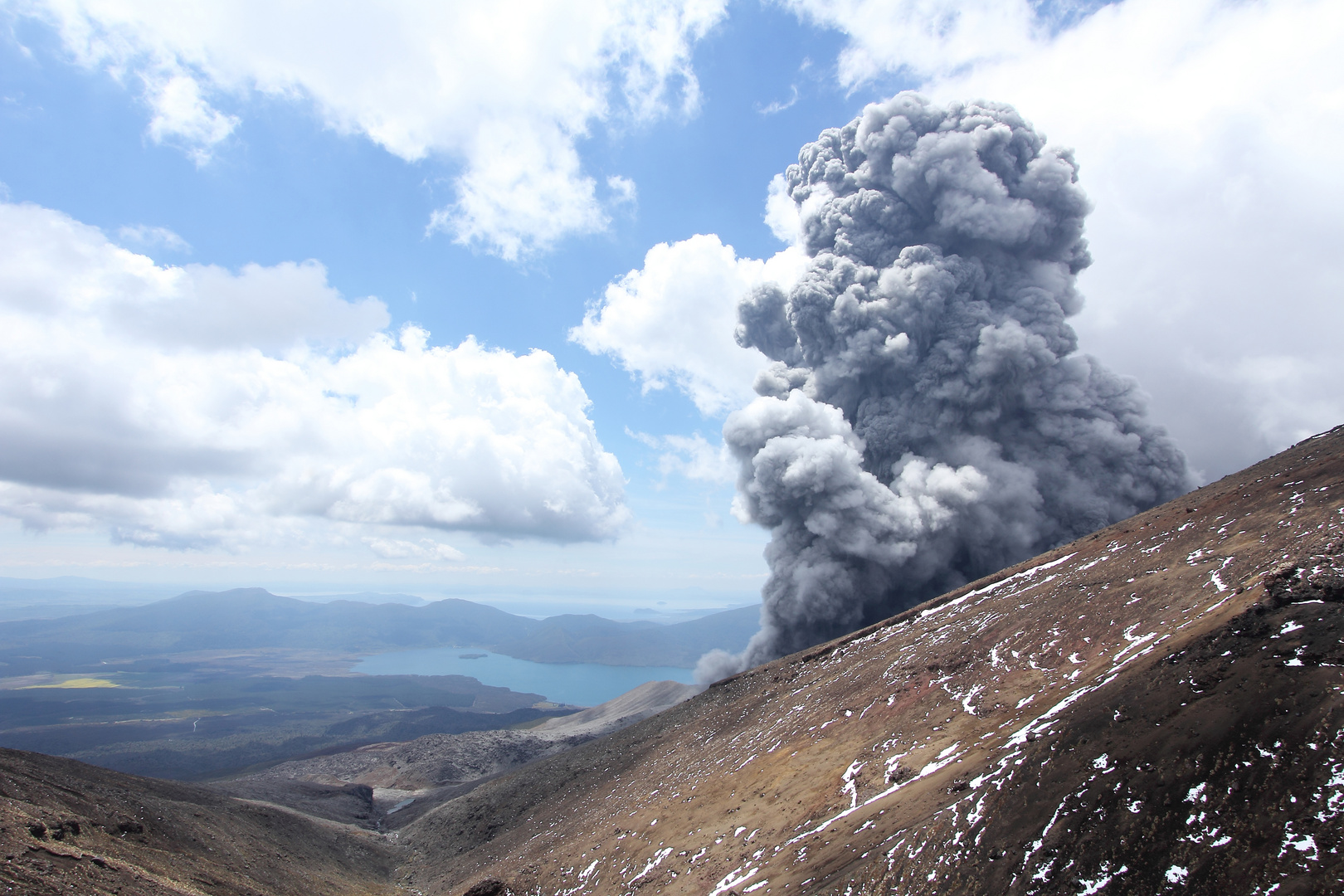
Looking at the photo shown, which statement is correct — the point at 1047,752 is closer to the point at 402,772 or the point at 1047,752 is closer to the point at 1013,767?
the point at 1013,767

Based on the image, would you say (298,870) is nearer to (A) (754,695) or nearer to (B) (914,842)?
(A) (754,695)

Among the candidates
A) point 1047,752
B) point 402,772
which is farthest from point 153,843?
point 402,772

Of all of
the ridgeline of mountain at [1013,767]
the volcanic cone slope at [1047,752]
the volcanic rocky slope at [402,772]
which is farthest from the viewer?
the volcanic rocky slope at [402,772]

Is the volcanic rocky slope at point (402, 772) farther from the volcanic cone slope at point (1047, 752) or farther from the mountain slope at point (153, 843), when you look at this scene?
the volcanic cone slope at point (1047, 752)

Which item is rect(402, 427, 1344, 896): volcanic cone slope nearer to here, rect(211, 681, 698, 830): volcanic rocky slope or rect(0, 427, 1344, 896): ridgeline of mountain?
rect(0, 427, 1344, 896): ridgeline of mountain

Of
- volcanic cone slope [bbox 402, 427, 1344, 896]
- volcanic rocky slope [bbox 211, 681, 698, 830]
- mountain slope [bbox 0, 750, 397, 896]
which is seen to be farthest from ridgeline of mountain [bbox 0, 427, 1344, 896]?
volcanic rocky slope [bbox 211, 681, 698, 830]

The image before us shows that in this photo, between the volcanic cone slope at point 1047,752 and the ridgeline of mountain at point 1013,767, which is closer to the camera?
the volcanic cone slope at point 1047,752

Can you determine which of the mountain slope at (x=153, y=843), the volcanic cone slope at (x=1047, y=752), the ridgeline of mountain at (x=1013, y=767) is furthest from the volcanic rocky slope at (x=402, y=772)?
the volcanic cone slope at (x=1047, y=752)

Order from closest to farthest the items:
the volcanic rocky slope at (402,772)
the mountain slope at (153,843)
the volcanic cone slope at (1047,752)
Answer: the volcanic cone slope at (1047,752) < the mountain slope at (153,843) < the volcanic rocky slope at (402,772)
